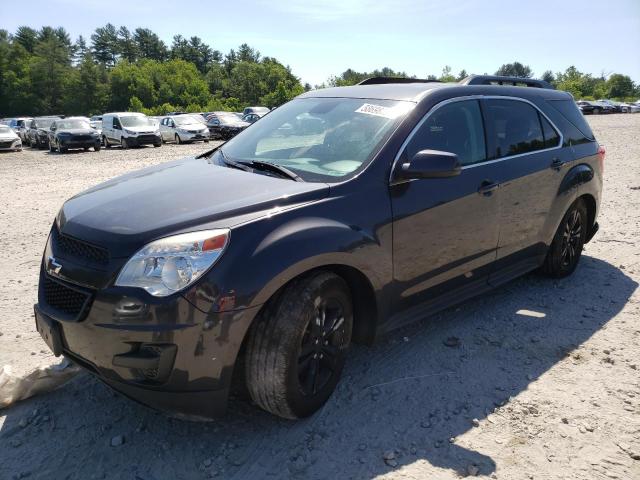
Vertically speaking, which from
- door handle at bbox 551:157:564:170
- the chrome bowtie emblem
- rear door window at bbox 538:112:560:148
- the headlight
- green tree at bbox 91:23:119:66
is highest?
green tree at bbox 91:23:119:66

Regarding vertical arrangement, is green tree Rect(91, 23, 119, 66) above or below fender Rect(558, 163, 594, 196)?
above

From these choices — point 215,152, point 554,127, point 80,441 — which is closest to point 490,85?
point 554,127

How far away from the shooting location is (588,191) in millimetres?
4883

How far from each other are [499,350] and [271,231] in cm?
207

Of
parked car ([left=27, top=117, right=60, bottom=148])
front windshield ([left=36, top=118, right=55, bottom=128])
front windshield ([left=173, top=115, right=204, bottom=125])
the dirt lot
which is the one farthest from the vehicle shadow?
front windshield ([left=36, top=118, right=55, bottom=128])

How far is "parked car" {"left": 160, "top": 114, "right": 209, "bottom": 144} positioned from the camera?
2673cm

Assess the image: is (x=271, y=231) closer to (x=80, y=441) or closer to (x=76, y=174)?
(x=80, y=441)

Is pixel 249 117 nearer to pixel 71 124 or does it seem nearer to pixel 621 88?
pixel 71 124

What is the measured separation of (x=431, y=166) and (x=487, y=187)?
2.85 feet

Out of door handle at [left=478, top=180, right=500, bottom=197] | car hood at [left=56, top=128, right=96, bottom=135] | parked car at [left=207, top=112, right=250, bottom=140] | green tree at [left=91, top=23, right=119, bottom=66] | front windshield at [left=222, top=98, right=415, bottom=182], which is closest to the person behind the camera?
front windshield at [left=222, top=98, right=415, bottom=182]

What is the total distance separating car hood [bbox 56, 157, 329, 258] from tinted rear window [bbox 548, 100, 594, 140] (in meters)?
2.99

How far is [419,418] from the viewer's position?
9.43ft

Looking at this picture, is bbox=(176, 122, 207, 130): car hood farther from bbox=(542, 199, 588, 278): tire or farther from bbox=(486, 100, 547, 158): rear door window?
bbox=(486, 100, 547, 158): rear door window

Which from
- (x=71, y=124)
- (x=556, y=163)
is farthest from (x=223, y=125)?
(x=556, y=163)
